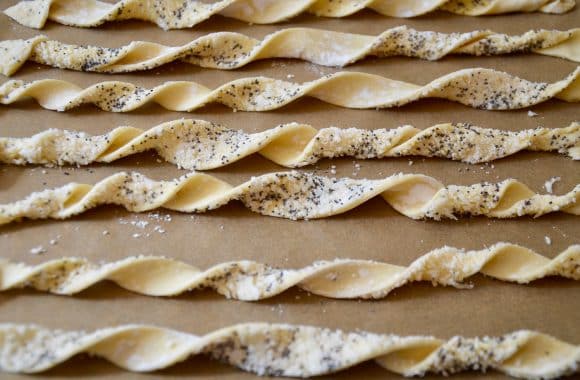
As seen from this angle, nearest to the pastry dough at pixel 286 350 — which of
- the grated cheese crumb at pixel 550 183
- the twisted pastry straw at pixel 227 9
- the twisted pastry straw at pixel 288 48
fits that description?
the grated cheese crumb at pixel 550 183

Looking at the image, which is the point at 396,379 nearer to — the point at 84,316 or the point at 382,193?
the point at 382,193

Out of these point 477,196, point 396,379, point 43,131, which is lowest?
point 396,379

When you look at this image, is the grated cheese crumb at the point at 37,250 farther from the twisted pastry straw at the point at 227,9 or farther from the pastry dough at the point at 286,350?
the twisted pastry straw at the point at 227,9

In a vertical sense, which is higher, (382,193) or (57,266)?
(382,193)

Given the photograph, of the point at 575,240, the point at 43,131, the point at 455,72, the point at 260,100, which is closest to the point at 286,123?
the point at 260,100

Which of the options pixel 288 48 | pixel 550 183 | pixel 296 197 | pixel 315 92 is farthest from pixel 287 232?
pixel 550 183

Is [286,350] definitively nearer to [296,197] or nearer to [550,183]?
[296,197]

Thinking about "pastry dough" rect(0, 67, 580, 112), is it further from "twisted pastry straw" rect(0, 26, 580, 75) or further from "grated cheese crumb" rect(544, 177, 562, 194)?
"grated cheese crumb" rect(544, 177, 562, 194)
